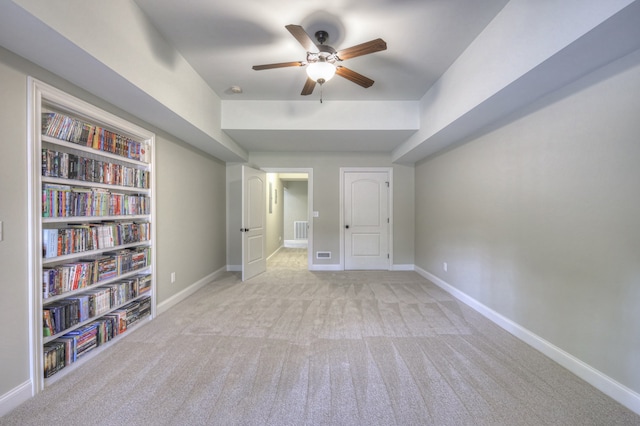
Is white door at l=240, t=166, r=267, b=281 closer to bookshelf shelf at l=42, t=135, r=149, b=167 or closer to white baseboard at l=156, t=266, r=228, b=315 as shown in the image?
white baseboard at l=156, t=266, r=228, b=315

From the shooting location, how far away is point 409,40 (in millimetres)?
2051

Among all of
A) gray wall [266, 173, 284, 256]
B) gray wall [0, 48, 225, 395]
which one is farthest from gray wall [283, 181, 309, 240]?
gray wall [0, 48, 225, 395]

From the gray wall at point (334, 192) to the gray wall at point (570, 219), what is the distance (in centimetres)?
176

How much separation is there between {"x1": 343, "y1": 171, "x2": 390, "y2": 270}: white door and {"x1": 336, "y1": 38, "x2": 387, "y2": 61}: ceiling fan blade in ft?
9.44

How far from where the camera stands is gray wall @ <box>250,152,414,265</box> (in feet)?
14.9

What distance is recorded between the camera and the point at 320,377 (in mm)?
1667

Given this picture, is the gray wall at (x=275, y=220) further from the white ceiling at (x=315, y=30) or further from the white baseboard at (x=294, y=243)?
the white ceiling at (x=315, y=30)

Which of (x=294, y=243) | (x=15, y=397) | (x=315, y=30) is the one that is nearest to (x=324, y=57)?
(x=315, y=30)

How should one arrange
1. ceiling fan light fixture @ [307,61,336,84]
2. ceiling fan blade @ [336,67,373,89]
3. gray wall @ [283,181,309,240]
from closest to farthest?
ceiling fan light fixture @ [307,61,336,84] → ceiling fan blade @ [336,67,373,89] → gray wall @ [283,181,309,240]

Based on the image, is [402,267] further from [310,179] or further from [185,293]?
[185,293]

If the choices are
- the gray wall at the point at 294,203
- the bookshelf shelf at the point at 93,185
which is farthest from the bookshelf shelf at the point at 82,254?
the gray wall at the point at 294,203

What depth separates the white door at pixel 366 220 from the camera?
459 centimetres

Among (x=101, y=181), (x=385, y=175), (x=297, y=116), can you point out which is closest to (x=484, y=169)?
(x=385, y=175)

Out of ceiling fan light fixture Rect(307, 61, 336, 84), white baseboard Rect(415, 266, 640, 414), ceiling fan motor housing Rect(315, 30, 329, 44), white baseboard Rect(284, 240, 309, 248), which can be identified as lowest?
white baseboard Rect(415, 266, 640, 414)
